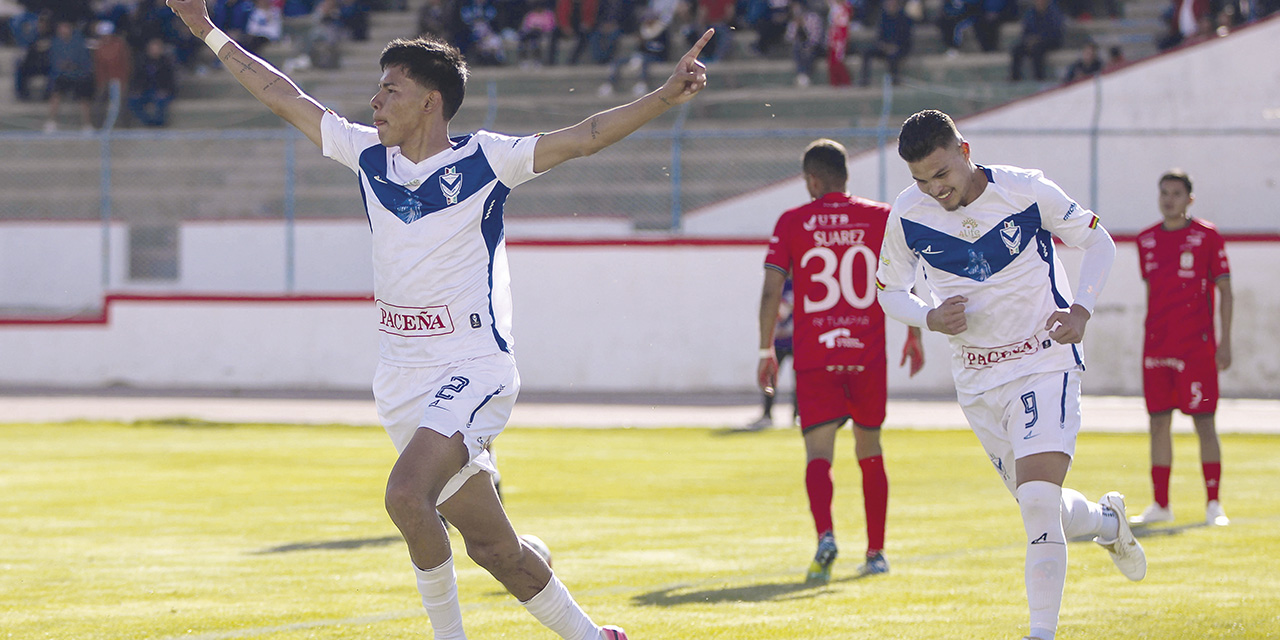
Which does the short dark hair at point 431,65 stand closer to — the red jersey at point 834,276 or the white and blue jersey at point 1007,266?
the white and blue jersey at point 1007,266

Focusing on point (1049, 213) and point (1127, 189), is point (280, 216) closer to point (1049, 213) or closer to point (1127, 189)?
point (1127, 189)

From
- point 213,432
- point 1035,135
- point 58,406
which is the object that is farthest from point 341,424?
point 1035,135

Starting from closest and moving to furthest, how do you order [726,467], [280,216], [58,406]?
[726,467] → [58,406] → [280,216]

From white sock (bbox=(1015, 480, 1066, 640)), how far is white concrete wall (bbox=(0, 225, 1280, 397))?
14.9 meters

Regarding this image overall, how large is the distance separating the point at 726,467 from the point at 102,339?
1234 cm

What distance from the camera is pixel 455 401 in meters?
5.31

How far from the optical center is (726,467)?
13.5m

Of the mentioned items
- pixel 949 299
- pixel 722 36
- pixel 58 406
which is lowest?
pixel 58 406

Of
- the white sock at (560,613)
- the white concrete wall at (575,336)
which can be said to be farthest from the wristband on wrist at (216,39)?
the white concrete wall at (575,336)

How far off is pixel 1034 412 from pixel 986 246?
66cm

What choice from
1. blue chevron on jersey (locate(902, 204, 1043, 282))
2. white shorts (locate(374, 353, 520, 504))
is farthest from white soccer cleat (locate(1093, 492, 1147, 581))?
white shorts (locate(374, 353, 520, 504))

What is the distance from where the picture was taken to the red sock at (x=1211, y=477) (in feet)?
33.0

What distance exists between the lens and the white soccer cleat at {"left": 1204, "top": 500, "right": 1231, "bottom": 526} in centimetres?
988

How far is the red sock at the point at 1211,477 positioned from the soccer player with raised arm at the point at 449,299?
5.73 meters
